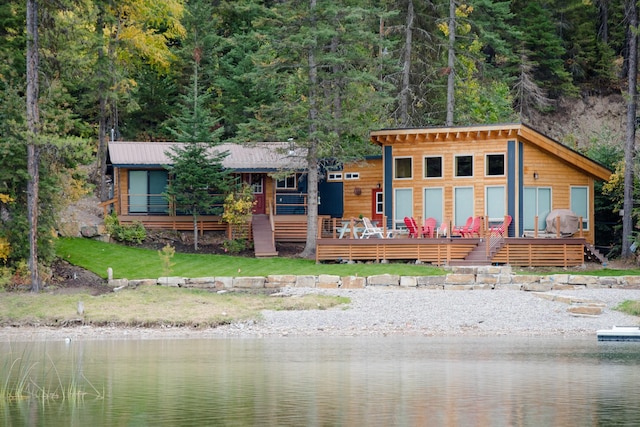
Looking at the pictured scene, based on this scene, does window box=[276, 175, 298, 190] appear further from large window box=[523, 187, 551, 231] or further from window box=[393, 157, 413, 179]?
large window box=[523, 187, 551, 231]

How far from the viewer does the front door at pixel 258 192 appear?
136ft

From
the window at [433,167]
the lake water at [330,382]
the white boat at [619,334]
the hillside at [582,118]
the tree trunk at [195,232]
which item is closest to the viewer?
the lake water at [330,382]

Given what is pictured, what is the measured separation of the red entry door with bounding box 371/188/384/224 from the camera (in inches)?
1596

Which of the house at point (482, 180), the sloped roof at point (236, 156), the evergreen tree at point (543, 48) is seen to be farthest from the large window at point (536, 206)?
the evergreen tree at point (543, 48)

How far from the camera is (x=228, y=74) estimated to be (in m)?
50.1

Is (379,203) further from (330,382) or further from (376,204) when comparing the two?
(330,382)

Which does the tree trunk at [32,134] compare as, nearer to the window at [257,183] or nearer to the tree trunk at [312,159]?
the tree trunk at [312,159]

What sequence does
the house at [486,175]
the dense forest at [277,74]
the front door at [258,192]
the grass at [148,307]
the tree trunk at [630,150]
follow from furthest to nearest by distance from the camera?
the front door at [258,192] → the house at [486,175] → the tree trunk at [630,150] → the dense forest at [277,74] → the grass at [148,307]

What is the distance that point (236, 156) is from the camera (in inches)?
1628

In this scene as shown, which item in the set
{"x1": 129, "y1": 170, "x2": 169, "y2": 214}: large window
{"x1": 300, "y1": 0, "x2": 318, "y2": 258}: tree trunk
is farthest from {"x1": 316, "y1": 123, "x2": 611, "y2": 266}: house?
{"x1": 129, "y1": 170, "x2": 169, "y2": 214}: large window

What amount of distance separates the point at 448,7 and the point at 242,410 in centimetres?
3276

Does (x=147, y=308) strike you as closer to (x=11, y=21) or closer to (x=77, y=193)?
(x=77, y=193)

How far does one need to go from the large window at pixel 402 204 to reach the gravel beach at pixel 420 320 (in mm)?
9029

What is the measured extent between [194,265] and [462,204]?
33.4 feet
